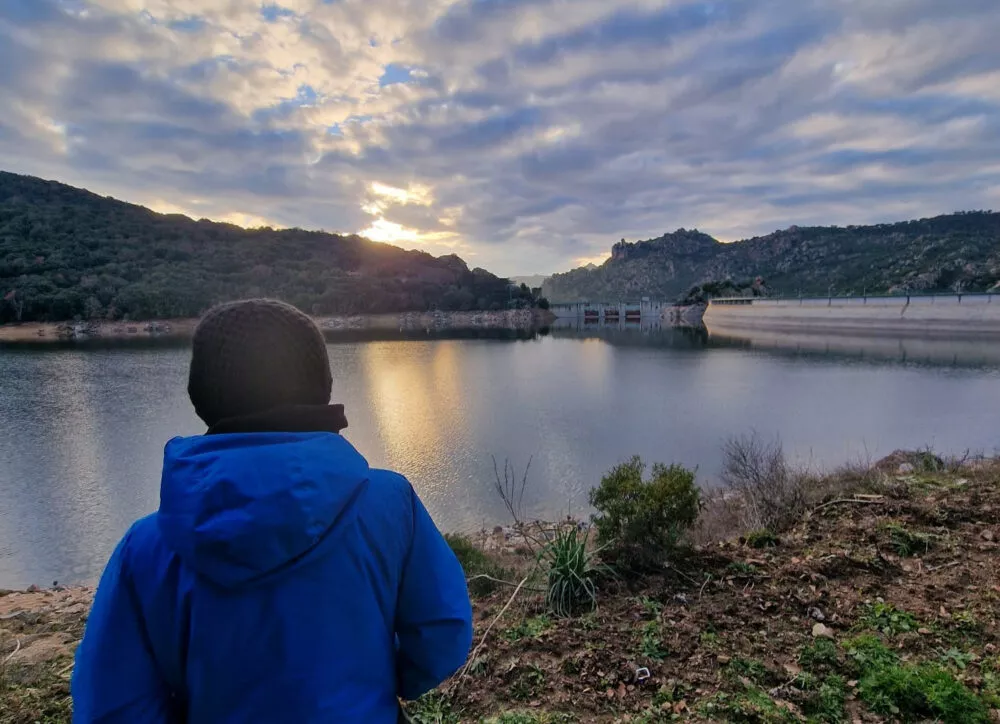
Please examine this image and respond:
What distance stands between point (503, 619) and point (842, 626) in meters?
1.95

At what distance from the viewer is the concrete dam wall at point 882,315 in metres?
48.0

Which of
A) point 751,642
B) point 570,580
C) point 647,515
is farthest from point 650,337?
point 751,642

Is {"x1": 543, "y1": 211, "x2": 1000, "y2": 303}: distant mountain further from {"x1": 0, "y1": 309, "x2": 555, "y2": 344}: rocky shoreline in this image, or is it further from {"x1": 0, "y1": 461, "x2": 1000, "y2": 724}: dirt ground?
{"x1": 0, "y1": 461, "x2": 1000, "y2": 724}: dirt ground

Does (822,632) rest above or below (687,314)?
above

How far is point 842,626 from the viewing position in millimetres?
2930

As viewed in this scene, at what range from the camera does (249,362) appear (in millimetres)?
1088

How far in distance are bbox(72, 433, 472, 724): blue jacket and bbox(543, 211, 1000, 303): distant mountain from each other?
290 feet

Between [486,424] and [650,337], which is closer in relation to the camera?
[486,424]

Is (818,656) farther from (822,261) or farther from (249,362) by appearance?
(822,261)

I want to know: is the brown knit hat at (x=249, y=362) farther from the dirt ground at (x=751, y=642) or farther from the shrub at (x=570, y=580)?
the shrub at (x=570, y=580)

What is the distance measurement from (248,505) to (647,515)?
366 centimetres

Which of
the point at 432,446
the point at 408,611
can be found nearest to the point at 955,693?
the point at 408,611

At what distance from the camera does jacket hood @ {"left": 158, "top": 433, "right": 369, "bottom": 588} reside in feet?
2.76

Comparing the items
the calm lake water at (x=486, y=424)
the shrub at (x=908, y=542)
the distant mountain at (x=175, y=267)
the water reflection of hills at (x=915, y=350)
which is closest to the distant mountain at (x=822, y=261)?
the water reflection of hills at (x=915, y=350)
